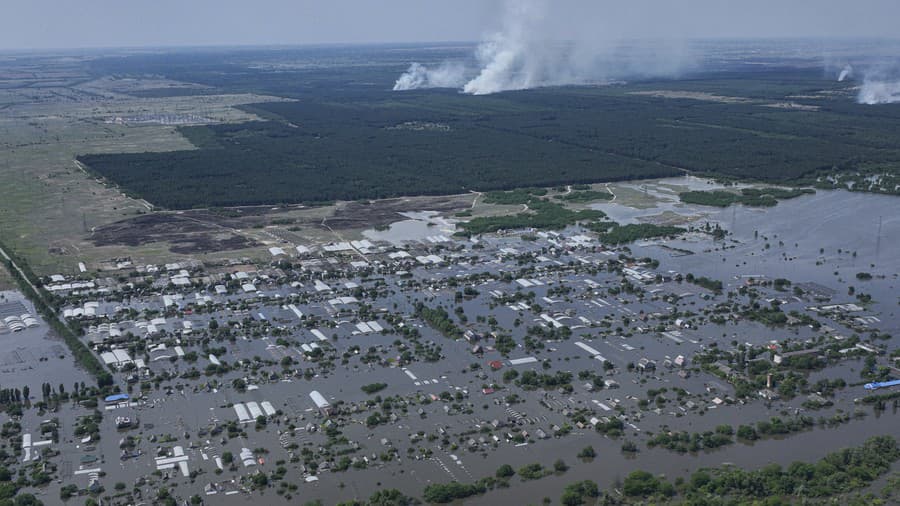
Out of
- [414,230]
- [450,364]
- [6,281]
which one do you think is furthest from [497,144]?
[450,364]

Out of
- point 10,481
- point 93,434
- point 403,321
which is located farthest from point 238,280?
point 10,481

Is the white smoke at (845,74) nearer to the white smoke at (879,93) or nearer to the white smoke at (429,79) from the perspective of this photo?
the white smoke at (879,93)

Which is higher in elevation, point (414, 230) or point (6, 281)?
point (414, 230)

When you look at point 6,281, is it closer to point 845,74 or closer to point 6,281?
point 6,281

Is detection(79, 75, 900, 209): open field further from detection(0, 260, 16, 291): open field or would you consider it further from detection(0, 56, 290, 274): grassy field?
detection(0, 260, 16, 291): open field

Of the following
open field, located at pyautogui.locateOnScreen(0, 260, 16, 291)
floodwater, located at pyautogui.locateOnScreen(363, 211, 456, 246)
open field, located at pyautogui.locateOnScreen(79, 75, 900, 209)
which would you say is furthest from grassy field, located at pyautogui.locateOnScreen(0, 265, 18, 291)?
floodwater, located at pyautogui.locateOnScreen(363, 211, 456, 246)

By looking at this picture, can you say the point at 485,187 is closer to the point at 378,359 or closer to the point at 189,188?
the point at 189,188
